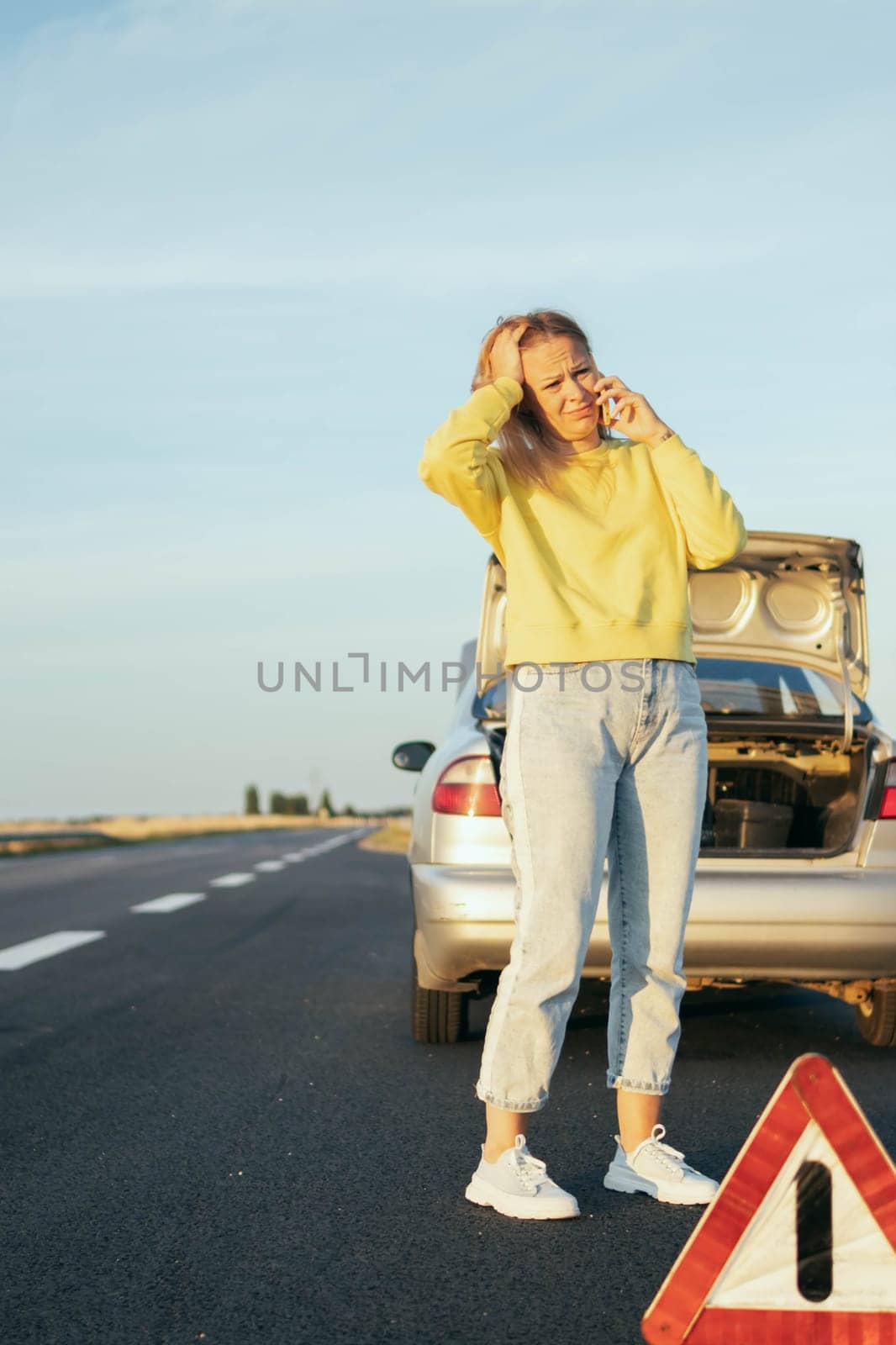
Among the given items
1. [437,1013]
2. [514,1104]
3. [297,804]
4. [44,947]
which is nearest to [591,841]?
[514,1104]

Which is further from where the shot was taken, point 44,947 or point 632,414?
point 44,947

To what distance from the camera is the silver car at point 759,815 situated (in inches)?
196

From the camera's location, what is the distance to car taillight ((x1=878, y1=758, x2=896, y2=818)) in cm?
523

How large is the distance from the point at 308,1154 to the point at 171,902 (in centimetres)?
900

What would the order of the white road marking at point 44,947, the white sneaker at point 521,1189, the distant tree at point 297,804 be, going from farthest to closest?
the distant tree at point 297,804 → the white road marking at point 44,947 → the white sneaker at point 521,1189

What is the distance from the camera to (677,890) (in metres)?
3.43

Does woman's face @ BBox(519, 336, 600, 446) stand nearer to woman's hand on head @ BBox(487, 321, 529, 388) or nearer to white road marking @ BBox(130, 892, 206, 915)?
woman's hand on head @ BBox(487, 321, 529, 388)

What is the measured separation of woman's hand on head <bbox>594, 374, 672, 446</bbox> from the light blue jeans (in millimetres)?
519

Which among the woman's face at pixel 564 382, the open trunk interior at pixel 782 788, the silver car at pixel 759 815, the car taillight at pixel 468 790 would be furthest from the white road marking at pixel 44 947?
the woman's face at pixel 564 382

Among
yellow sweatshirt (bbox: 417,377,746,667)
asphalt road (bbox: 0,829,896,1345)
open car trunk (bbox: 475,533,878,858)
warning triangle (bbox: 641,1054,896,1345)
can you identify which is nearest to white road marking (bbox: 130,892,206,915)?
asphalt road (bbox: 0,829,896,1345)

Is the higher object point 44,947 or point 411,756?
point 411,756

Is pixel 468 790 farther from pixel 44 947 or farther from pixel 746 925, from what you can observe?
pixel 44 947

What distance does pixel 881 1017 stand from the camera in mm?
5492

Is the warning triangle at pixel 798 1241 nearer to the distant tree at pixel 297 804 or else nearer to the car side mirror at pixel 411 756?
the car side mirror at pixel 411 756
